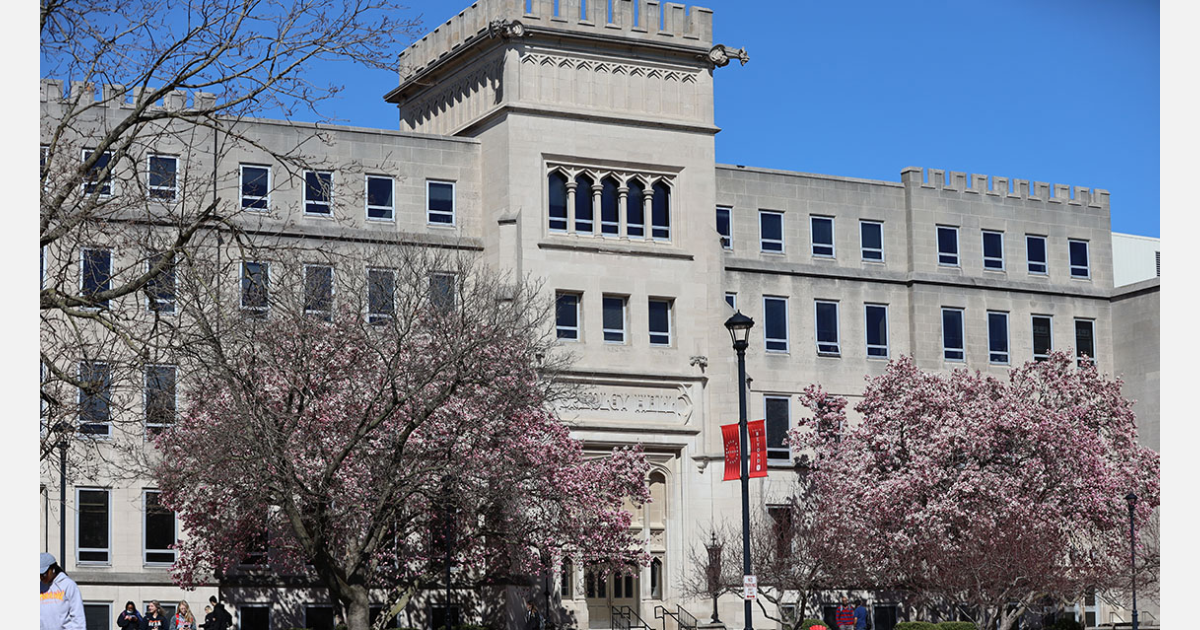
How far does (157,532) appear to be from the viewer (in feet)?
165

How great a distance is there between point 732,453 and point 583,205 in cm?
988

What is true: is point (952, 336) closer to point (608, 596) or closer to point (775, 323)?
point (775, 323)

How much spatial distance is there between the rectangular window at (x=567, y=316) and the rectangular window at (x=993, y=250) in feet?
54.3

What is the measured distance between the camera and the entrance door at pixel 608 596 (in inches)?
2105

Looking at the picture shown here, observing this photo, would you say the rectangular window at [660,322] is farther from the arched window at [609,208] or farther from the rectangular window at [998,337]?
the rectangular window at [998,337]

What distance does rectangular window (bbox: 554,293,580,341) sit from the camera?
5344cm

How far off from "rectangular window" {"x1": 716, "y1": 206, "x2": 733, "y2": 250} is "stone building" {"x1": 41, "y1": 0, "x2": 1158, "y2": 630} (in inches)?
2.2

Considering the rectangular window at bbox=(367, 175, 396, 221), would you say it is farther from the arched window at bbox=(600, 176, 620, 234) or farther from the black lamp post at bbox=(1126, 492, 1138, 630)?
the black lamp post at bbox=(1126, 492, 1138, 630)

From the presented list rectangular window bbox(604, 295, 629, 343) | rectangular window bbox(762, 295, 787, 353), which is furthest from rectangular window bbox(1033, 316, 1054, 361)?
rectangular window bbox(604, 295, 629, 343)

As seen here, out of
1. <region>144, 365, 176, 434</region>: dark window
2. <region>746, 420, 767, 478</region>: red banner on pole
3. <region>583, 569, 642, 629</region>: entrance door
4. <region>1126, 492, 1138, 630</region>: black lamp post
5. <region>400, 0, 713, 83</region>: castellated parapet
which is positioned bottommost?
<region>583, 569, 642, 629</region>: entrance door

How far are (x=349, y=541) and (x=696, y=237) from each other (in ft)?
61.3

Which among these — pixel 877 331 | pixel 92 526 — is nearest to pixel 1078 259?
pixel 877 331

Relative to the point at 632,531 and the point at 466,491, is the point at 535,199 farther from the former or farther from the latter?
the point at 466,491

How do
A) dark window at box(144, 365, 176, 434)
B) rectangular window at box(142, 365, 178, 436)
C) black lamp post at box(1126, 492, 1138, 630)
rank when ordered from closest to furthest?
dark window at box(144, 365, 176, 434)
rectangular window at box(142, 365, 178, 436)
black lamp post at box(1126, 492, 1138, 630)
